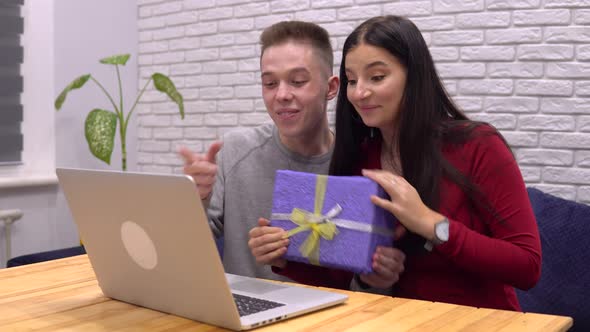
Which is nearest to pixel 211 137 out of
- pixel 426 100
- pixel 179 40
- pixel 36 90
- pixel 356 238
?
pixel 179 40

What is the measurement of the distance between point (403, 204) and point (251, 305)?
0.37 meters

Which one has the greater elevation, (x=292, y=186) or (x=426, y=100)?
(x=426, y=100)

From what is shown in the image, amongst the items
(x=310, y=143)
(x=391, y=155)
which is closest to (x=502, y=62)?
(x=310, y=143)

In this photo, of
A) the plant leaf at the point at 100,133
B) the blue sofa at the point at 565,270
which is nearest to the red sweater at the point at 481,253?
the blue sofa at the point at 565,270

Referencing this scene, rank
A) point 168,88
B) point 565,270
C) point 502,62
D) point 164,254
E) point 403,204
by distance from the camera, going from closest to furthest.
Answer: point 164,254
point 403,204
point 565,270
point 502,62
point 168,88

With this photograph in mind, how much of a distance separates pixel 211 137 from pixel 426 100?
7.87 ft

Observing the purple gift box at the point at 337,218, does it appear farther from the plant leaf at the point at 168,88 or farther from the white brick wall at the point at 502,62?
the plant leaf at the point at 168,88

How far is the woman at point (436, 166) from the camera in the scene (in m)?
1.48

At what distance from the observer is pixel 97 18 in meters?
3.93

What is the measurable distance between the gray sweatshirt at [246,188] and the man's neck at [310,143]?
0.02 metres

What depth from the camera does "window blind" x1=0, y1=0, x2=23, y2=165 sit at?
3.42 meters

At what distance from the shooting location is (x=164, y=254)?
107 cm

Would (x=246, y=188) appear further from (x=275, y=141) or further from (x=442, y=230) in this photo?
(x=442, y=230)

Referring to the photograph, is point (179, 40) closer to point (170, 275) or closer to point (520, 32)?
point (520, 32)
